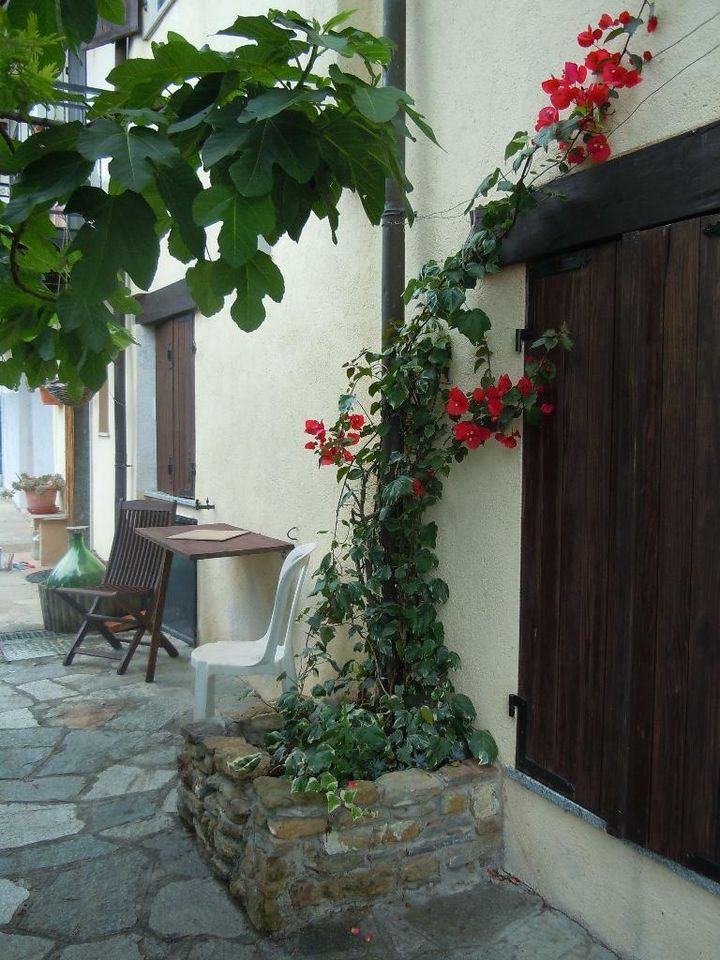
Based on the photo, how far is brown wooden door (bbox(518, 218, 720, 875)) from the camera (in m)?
2.37

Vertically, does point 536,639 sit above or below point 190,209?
below

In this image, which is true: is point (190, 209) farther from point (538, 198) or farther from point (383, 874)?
point (383, 874)

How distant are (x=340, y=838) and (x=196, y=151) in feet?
7.12

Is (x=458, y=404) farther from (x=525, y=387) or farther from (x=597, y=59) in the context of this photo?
Result: (x=597, y=59)

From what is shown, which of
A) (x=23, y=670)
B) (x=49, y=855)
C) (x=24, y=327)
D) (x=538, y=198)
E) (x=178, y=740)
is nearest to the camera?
(x=24, y=327)

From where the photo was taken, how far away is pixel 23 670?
237 inches

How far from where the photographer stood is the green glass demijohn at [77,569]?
6.99 m

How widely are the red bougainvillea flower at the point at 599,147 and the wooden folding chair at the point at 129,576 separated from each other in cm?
449

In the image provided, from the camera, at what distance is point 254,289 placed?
5.47ft

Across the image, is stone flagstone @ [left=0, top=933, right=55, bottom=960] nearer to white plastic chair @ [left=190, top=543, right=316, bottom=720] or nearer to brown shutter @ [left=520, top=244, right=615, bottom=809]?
white plastic chair @ [left=190, top=543, right=316, bottom=720]

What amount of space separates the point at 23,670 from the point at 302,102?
5.33m

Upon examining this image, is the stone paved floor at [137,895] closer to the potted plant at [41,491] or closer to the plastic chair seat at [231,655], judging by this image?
the plastic chair seat at [231,655]

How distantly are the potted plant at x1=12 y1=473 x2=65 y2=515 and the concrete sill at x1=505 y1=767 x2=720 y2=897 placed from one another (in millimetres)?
9896

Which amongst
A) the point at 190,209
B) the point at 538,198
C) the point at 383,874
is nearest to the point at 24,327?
the point at 190,209
